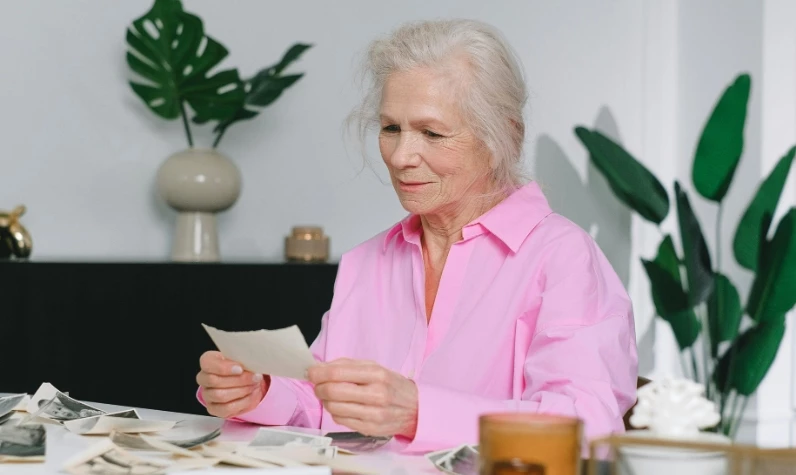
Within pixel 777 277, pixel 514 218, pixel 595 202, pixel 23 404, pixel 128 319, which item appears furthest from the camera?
pixel 595 202

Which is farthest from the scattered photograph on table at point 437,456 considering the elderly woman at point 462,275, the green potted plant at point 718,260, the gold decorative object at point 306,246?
the green potted plant at point 718,260

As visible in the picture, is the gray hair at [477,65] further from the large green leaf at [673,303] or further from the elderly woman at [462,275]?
the large green leaf at [673,303]

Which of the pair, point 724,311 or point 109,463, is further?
point 724,311

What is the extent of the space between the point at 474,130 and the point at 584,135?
210 cm

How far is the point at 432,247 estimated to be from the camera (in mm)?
1927

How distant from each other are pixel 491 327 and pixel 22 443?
0.77 metres

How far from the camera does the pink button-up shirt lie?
147 centimetres

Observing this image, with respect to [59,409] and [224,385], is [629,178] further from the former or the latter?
[59,409]

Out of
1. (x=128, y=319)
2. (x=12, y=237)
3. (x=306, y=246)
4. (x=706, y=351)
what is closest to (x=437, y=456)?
(x=128, y=319)

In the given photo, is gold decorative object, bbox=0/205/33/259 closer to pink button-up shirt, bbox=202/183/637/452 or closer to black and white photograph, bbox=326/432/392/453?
pink button-up shirt, bbox=202/183/637/452

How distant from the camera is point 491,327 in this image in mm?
1721

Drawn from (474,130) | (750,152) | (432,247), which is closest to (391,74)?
(474,130)

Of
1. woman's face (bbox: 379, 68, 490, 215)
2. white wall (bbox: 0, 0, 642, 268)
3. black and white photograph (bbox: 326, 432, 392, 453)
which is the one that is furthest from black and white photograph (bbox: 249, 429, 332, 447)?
white wall (bbox: 0, 0, 642, 268)

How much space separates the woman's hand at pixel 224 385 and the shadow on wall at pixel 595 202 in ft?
8.80
